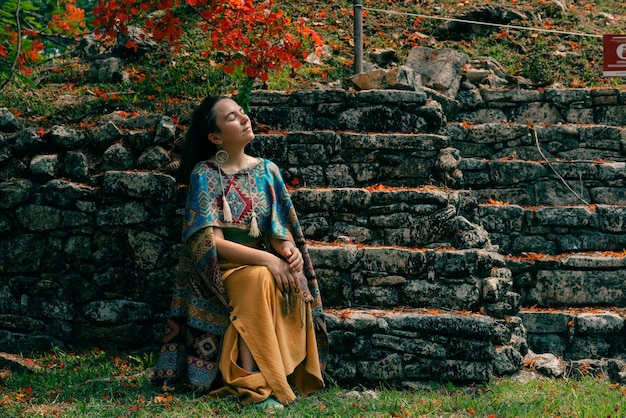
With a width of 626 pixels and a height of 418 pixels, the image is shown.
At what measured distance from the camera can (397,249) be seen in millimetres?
4457

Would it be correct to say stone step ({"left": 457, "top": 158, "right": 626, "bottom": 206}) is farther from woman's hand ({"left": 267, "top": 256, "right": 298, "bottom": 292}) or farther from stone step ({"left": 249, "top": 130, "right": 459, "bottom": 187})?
woman's hand ({"left": 267, "top": 256, "right": 298, "bottom": 292})

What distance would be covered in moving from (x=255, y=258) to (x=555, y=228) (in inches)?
135

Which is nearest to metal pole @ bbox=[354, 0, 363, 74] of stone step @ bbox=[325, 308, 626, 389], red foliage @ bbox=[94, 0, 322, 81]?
red foliage @ bbox=[94, 0, 322, 81]

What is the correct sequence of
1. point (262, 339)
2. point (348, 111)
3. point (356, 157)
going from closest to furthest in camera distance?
1. point (262, 339)
2. point (356, 157)
3. point (348, 111)

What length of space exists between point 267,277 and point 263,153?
157cm

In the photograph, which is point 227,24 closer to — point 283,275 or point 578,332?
point 283,275

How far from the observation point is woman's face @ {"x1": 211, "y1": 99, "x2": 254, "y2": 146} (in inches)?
157

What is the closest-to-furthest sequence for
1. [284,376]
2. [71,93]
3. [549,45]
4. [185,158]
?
[284,376], [185,158], [71,93], [549,45]

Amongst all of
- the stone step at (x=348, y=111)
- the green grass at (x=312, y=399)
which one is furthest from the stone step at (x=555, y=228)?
the green grass at (x=312, y=399)

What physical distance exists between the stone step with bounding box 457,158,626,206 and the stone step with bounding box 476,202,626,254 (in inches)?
12.6

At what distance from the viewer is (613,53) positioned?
7.56 meters

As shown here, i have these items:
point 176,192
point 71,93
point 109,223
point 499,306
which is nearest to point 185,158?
point 176,192

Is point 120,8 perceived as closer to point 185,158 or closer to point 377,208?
point 185,158

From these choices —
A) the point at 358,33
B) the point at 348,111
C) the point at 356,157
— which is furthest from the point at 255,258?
the point at 358,33
